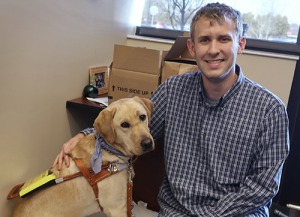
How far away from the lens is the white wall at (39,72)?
1476 millimetres

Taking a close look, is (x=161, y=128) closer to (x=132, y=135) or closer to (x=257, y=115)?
(x=132, y=135)

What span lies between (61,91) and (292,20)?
68.3 inches

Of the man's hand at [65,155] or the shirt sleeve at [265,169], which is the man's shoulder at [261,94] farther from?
the man's hand at [65,155]

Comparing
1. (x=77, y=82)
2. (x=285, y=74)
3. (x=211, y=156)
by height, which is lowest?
(x=211, y=156)

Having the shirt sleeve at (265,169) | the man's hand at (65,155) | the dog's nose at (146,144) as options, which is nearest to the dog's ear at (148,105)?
the dog's nose at (146,144)

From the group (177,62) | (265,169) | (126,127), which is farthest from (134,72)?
(265,169)

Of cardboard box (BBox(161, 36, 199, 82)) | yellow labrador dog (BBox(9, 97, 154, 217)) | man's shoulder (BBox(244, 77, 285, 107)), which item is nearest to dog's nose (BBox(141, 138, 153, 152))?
yellow labrador dog (BBox(9, 97, 154, 217))

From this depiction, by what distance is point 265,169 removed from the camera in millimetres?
1211

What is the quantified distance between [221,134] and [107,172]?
506 millimetres

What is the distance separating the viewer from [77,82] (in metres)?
2.02

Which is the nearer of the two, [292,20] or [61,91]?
[61,91]

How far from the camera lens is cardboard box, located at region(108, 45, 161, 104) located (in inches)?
70.3

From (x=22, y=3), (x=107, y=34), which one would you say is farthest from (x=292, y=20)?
(x=22, y=3)

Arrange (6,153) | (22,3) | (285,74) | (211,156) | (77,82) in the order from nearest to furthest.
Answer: (211,156), (22,3), (6,153), (77,82), (285,74)
